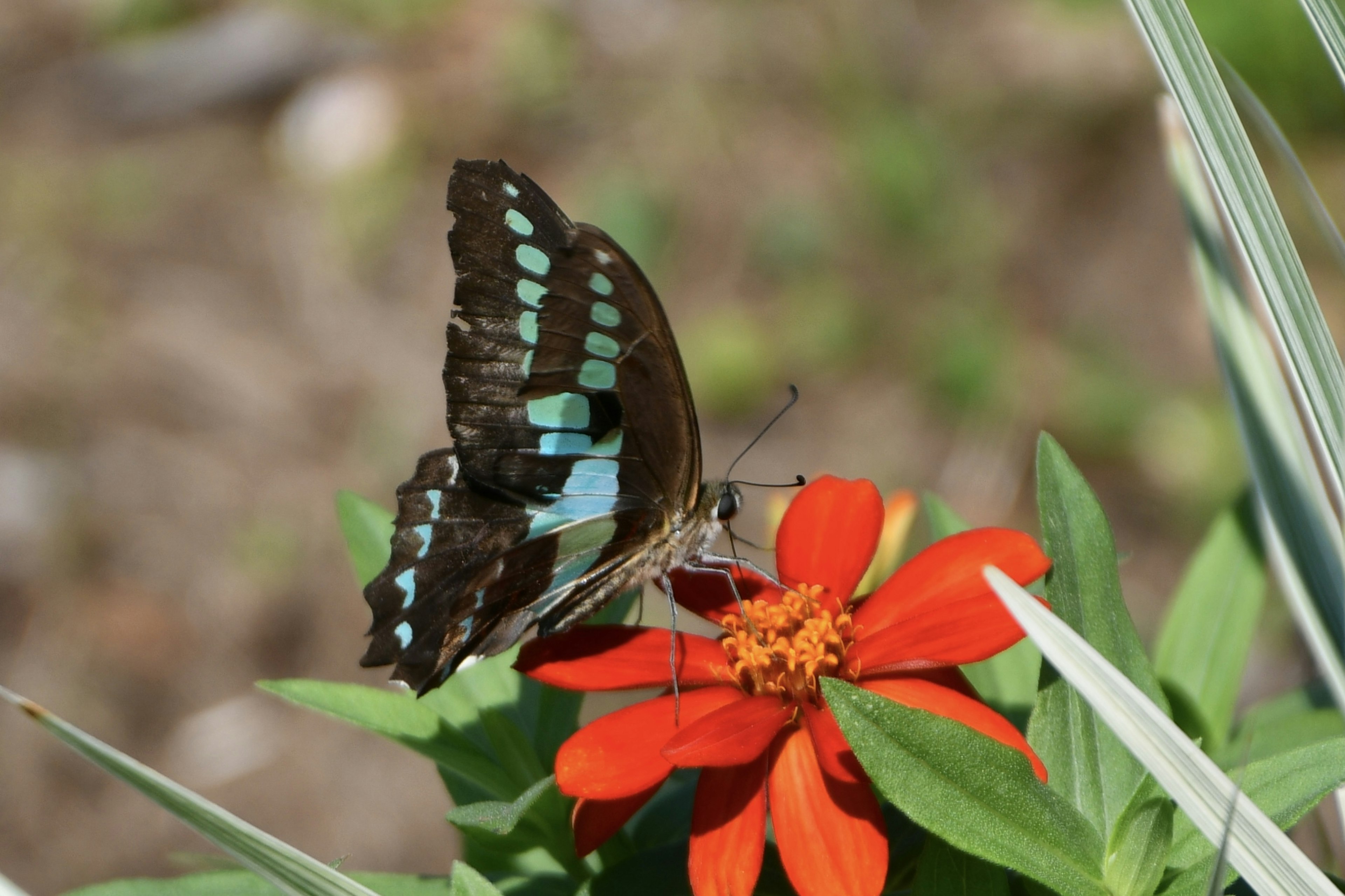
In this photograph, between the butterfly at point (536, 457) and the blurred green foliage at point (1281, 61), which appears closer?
the butterfly at point (536, 457)

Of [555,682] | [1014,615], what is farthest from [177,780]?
[1014,615]

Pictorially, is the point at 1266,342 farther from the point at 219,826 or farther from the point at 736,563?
the point at 219,826

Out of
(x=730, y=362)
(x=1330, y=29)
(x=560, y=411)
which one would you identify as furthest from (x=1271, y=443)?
(x=730, y=362)

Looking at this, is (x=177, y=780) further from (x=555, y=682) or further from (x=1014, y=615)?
(x=1014, y=615)

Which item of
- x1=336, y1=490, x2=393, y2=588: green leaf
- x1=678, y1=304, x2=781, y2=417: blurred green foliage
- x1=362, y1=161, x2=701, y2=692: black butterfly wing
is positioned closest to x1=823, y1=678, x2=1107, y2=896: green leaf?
x1=362, y1=161, x2=701, y2=692: black butterfly wing

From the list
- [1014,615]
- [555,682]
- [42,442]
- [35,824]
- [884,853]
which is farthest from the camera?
[42,442]

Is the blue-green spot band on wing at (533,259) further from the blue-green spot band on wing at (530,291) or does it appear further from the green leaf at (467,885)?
the green leaf at (467,885)

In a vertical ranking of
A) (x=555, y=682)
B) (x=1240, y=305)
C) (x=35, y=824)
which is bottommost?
(x=35, y=824)

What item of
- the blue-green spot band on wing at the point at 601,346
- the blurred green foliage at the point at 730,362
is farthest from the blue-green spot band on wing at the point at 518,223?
the blurred green foliage at the point at 730,362
